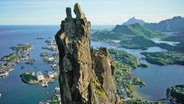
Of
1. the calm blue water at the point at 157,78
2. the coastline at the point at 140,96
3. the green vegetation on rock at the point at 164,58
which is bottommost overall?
the calm blue water at the point at 157,78

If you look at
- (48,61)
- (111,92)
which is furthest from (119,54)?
(111,92)

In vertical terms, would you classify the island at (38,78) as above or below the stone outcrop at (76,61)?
below

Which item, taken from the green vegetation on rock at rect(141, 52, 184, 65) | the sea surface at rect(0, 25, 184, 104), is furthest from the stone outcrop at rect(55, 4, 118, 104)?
the green vegetation on rock at rect(141, 52, 184, 65)

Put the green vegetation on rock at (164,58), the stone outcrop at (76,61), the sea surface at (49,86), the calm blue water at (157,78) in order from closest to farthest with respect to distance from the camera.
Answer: the stone outcrop at (76,61)
the sea surface at (49,86)
the calm blue water at (157,78)
the green vegetation on rock at (164,58)

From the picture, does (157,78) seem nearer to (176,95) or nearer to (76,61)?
(176,95)

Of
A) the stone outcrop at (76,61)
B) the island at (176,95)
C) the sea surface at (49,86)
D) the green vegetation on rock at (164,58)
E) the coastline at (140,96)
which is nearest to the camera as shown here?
the stone outcrop at (76,61)

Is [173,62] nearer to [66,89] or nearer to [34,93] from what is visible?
[34,93]

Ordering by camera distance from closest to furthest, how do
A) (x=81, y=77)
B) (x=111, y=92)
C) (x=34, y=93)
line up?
(x=81, y=77)
(x=111, y=92)
(x=34, y=93)

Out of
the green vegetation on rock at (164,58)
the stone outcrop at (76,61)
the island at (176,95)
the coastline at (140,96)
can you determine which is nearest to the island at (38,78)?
the coastline at (140,96)

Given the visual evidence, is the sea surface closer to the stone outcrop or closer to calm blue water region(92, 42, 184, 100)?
calm blue water region(92, 42, 184, 100)

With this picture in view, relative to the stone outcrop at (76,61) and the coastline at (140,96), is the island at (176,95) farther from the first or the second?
the stone outcrop at (76,61)

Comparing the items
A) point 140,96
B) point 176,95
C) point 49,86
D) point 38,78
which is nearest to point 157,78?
point 140,96
